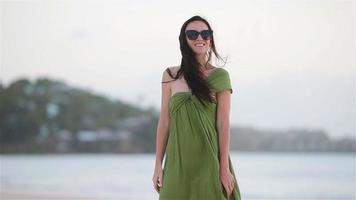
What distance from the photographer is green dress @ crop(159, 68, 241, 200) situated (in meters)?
3.52

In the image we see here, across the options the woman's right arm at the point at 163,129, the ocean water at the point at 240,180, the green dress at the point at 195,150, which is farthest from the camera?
the ocean water at the point at 240,180

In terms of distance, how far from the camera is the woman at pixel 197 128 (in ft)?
Answer: 11.6

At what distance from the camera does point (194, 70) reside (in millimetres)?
3562

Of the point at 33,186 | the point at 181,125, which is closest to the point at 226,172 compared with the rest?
the point at 181,125

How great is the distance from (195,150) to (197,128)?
11 cm

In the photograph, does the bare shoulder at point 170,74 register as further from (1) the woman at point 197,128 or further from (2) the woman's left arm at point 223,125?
(2) the woman's left arm at point 223,125

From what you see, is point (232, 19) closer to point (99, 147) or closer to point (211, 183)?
point (99, 147)

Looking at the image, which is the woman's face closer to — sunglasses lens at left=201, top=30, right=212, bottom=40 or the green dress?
sunglasses lens at left=201, top=30, right=212, bottom=40

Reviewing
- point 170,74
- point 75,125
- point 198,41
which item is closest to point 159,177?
point 170,74

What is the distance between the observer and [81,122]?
2484 cm

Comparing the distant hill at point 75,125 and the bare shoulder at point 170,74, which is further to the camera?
the distant hill at point 75,125

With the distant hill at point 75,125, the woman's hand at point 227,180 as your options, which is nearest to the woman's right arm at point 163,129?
the woman's hand at point 227,180

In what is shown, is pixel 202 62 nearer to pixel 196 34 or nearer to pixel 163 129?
pixel 196 34

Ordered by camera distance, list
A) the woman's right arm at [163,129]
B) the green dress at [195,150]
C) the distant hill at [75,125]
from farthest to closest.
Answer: the distant hill at [75,125]
the woman's right arm at [163,129]
the green dress at [195,150]
